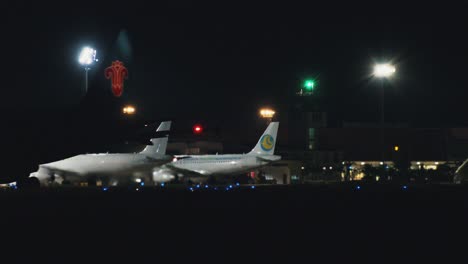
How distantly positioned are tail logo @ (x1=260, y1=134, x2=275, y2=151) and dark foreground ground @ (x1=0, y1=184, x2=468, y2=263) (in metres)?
48.4

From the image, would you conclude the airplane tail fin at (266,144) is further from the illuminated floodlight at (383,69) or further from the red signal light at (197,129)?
the red signal light at (197,129)

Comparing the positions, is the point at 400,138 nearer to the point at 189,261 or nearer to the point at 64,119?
the point at 64,119

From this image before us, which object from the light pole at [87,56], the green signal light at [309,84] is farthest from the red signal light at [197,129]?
the green signal light at [309,84]

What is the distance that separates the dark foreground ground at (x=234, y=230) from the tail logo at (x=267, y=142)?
48.4 m

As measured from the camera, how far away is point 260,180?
211 feet

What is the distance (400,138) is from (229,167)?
48.4 meters

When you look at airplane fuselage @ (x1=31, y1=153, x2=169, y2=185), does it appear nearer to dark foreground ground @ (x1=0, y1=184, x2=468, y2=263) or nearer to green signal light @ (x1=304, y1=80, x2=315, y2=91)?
dark foreground ground @ (x1=0, y1=184, x2=468, y2=263)

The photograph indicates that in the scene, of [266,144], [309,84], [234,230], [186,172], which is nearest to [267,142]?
[266,144]

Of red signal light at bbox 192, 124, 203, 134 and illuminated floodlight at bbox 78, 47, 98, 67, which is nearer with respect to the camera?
red signal light at bbox 192, 124, 203, 134

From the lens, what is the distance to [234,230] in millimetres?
17422

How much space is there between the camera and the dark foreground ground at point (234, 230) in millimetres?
13555

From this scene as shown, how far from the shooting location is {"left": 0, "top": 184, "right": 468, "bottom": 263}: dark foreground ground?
44.5ft

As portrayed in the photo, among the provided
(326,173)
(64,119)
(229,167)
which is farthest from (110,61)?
(326,173)

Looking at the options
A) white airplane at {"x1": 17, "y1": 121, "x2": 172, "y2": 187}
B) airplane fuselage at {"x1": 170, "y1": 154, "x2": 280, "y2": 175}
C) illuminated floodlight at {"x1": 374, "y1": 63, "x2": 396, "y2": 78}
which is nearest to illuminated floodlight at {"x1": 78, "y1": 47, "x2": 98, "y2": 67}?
white airplane at {"x1": 17, "y1": 121, "x2": 172, "y2": 187}
